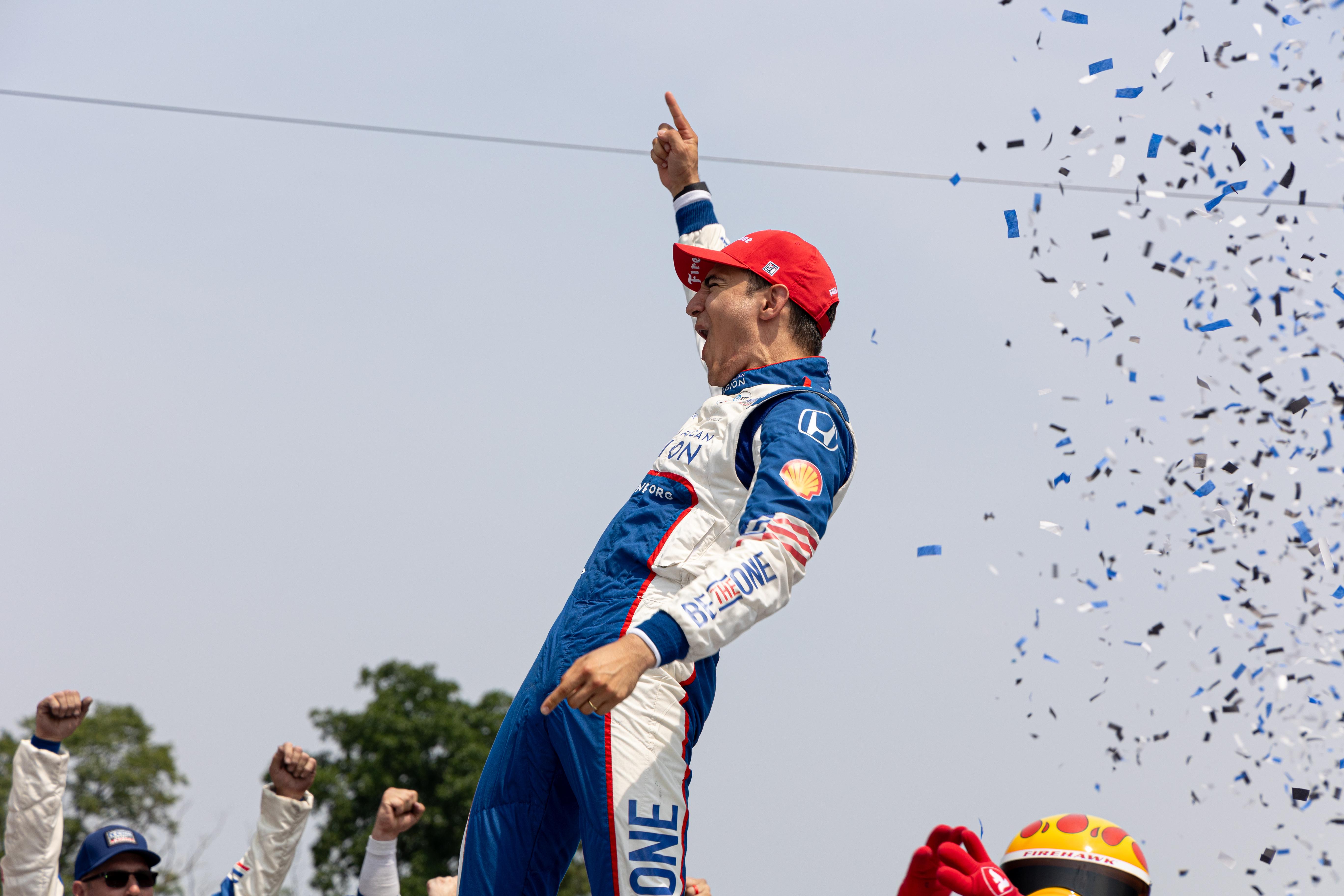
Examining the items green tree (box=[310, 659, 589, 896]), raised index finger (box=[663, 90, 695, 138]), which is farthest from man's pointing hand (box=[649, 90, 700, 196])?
green tree (box=[310, 659, 589, 896])

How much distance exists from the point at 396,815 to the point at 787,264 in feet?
9.29

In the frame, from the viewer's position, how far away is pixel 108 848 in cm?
523

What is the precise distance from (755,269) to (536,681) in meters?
1.39

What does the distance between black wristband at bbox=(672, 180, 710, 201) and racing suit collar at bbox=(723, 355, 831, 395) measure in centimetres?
112

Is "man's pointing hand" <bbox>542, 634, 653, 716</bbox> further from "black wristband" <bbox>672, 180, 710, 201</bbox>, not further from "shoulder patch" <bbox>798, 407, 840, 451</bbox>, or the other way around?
"black wristband" <bbox>672, 180, 710, 201</bbox>

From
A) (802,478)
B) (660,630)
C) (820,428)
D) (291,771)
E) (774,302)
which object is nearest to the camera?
(660,630)

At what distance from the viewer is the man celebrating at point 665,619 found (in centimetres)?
281

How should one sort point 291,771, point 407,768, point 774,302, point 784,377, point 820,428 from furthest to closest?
point 407,768, point 291,771, point 774,302, point 784,377, point 820,428

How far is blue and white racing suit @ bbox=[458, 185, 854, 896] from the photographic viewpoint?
2.87 metres

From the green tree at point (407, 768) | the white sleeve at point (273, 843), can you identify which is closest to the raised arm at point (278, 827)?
the white sleeve at point (273, 843)

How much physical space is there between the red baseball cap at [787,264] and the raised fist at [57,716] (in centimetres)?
328

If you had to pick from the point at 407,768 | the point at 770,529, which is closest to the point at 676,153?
the point at 770,529

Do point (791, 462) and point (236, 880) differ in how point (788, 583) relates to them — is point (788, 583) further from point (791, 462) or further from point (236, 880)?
point (236, 880)

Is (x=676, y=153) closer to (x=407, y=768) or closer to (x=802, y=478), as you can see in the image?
(x=802, y=478)
